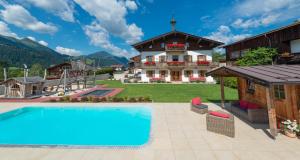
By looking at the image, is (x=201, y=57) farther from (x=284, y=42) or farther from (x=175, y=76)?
(x=284, y=42)

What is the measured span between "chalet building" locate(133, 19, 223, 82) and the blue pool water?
67.8ft

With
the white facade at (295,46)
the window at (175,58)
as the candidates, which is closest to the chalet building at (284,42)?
the white facade at (295,46)

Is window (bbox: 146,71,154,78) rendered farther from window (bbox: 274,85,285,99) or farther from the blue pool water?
window (bbox: 274,85,285,99)

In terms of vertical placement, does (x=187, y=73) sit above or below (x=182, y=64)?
below

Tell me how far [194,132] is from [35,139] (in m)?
7.19

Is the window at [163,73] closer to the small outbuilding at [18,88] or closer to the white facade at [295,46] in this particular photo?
the white facade at [295,46]

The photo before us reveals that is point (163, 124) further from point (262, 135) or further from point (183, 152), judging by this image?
point (262, 135)

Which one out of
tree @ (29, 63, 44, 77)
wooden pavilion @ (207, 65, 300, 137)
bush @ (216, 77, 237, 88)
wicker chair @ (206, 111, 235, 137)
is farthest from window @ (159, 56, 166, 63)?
tree @ (29, 63, 44, 77)

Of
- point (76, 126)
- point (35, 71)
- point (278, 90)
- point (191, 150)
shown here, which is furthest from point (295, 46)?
point (35, 71)

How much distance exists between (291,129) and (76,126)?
394 inches

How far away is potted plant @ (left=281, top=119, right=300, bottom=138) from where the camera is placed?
5.73m

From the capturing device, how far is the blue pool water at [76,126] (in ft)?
21.5

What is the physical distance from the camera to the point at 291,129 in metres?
5.79

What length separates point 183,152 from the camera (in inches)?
193
